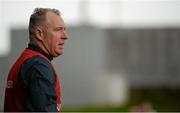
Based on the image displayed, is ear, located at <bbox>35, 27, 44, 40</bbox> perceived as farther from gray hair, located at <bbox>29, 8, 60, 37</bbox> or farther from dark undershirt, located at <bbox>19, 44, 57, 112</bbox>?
dark undershirt, located at <bbox>19, 44, 57, 112</bbox>

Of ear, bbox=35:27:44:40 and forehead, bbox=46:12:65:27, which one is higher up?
forehead, bbox=46:12:65:27

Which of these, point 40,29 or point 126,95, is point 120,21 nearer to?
point 126,95

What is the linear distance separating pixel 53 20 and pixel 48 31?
63 millimetres

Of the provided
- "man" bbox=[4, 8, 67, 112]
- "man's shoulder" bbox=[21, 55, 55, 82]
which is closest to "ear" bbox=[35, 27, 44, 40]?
"man" bbox=[4, 8, 67, 112]

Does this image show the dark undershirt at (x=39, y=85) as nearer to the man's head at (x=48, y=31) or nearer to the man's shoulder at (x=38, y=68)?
the man's shoulder at (x=38, y=68)

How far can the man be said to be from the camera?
3.50 m

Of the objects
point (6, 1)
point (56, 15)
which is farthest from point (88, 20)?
point (56, 15)

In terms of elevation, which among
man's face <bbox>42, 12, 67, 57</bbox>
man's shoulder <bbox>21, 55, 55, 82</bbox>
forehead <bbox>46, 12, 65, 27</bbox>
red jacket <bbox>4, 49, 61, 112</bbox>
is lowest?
red jacket <bbox>4, 49, 61, 112</bbox>

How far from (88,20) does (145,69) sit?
2.92 metres

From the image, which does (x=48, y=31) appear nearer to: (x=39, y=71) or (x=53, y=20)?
(x=53, y=20)

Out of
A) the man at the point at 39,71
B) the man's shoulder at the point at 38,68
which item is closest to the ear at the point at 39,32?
the man at the point at 39,71

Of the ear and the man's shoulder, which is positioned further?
the ear

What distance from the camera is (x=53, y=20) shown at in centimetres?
371

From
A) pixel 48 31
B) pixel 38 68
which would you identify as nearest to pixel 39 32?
pixel 48 31
